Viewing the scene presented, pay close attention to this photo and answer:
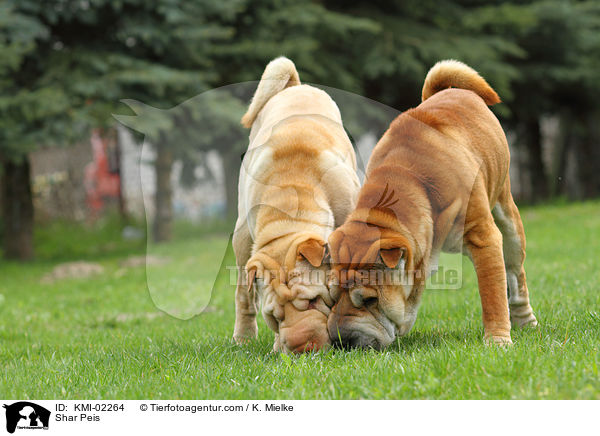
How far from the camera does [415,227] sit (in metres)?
3.57

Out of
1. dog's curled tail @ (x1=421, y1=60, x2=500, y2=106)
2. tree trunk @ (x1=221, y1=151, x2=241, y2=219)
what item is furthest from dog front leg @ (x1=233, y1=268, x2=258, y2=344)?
dog's curled tail @ (x1=421, y1=60, x2=500, y2=106)

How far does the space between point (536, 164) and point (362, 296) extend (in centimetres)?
1553

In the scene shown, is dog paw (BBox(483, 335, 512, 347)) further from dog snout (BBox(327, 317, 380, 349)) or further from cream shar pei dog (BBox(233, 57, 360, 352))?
cream shar pei dog (BBox(233, 57, 360, 352))

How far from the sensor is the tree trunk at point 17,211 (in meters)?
11.8

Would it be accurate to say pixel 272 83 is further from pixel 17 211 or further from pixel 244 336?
pixel 17 211

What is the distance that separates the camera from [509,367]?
9.88ft

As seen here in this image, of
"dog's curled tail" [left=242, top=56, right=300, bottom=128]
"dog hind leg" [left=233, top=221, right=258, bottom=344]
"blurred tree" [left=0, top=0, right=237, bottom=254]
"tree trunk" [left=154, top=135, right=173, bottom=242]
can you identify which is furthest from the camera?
"blurred tree" [left=0, top=0, right=237, bottom=254]

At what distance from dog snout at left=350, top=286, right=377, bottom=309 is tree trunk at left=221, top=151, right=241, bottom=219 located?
170 cm

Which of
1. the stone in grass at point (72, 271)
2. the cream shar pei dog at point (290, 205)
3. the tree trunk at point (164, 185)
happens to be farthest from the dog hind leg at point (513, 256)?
the stone in grass at point (72, 271)

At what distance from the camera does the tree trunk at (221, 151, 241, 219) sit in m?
5.01

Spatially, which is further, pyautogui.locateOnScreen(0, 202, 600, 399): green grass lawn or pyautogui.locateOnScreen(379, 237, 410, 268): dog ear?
pyautogui.locateOnScreen(379, 237, 410, 268): dog ear
